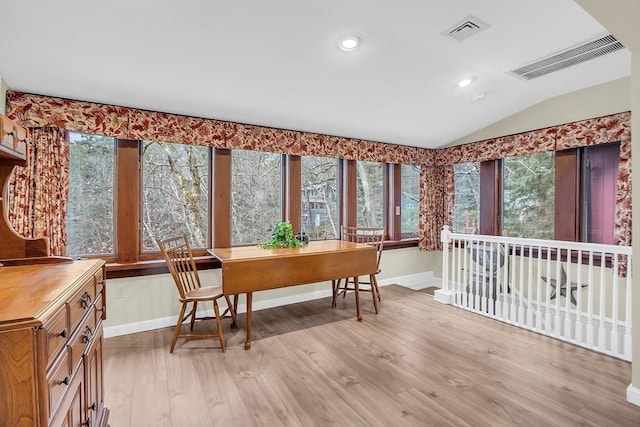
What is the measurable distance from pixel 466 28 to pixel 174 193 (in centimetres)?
295

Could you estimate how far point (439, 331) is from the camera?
2.99 m

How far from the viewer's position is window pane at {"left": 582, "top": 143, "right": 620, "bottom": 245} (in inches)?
129

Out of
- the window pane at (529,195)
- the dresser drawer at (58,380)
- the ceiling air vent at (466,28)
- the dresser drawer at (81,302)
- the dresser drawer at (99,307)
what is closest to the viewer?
the dresser drawer at (58,380)

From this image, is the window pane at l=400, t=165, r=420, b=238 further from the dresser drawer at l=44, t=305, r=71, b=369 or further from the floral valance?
the dresser drawer at l=44, t=305, r=71, b=369

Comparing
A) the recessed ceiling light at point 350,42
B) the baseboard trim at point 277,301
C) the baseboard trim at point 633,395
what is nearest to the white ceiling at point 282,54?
the recessed ceiling light at point 350,42

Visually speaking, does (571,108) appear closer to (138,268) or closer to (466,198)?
(466,198)

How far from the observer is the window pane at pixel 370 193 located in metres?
4.50

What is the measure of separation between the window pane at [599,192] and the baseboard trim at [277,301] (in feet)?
6.88

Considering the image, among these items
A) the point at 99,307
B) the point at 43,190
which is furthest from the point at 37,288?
the point at 43,190

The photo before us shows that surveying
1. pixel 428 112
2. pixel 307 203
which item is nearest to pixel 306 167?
pixel 307 203

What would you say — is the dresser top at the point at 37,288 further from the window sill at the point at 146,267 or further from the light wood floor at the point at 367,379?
the window sill at the point at 146,267

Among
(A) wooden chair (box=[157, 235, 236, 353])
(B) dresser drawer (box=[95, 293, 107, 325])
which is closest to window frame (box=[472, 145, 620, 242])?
(A) wooden chair (box=[157, 235, 236, 353])

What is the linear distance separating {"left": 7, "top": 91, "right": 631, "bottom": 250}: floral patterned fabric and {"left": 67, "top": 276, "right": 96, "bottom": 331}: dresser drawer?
66.7 inches

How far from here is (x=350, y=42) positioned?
7.81 feet
